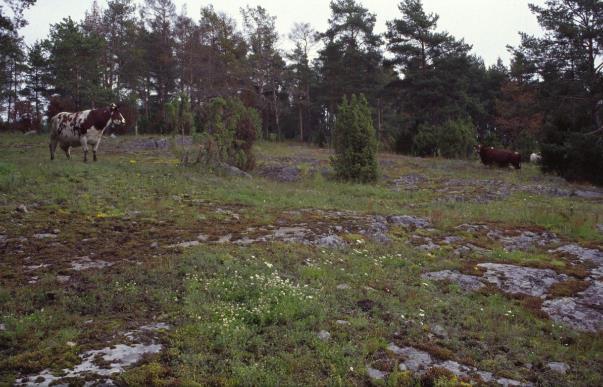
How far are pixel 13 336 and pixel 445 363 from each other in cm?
521

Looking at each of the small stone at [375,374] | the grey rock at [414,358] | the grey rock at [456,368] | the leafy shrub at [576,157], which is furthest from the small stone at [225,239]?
the leafy shrub at [576,157]

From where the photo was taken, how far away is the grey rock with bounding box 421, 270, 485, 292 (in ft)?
27.7

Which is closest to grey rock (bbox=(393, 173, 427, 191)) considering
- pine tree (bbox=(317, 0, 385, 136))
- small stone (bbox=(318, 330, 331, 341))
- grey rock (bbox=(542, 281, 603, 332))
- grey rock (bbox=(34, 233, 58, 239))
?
grey rock (bbox=(542, 281, 603, 332))

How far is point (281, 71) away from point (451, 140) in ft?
81.9

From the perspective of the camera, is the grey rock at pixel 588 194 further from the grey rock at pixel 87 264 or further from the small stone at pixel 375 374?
the grey rock at pixel 87 264

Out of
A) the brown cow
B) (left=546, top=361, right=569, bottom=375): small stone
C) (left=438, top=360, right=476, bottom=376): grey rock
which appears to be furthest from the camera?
the brown cow

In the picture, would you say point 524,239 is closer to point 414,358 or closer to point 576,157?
point 414,358

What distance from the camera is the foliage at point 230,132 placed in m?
20.7

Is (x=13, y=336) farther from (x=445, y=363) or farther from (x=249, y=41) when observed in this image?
(x=249, y=41)

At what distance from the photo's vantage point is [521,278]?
8852 mm

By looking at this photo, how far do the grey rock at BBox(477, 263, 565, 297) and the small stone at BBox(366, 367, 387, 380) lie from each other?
424 centimetres

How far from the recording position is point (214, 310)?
244 inches

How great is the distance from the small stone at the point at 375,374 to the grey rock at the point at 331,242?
184 inches

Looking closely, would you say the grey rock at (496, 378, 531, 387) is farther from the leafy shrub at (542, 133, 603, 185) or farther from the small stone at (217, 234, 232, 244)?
the leafy shrub at (542, 133, 603, 185)
